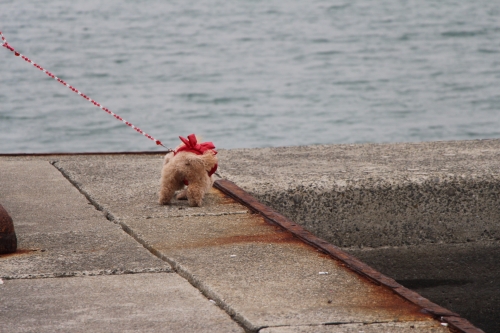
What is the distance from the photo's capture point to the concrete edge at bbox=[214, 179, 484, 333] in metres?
2.46

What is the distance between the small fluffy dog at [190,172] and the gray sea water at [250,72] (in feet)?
42.4

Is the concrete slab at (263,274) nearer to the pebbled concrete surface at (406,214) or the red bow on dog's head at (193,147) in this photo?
the red bow on dog's head at (193,147)

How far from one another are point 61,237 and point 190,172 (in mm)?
739

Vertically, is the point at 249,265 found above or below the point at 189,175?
below

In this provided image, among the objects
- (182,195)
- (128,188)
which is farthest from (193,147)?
(128,188)

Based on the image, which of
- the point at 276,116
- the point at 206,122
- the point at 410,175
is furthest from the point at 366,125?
the point at 410,175

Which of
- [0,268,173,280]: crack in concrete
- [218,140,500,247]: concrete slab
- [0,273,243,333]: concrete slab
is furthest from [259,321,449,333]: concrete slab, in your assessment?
[218,140,500,247]: concrete slab

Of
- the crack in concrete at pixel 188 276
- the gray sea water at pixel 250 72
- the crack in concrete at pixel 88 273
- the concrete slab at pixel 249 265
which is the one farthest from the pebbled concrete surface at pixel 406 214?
the gray sea water at pixel 250 72

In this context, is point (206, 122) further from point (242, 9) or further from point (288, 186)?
point (288, 186)

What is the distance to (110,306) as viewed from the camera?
2635 mm

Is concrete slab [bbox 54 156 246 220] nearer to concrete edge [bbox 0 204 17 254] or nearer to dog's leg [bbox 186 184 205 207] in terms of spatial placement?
dog's leg [bbox 186 184 205 207]

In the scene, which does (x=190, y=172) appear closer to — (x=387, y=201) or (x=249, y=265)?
(x=249, y=265)

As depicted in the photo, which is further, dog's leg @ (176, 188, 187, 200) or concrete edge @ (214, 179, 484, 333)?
dog's leg @ (176, 188, 187, 200)

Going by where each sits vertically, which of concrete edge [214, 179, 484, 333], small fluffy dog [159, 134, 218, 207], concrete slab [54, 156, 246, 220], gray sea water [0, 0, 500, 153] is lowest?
gray sea water [0, 0, 500, 153]
